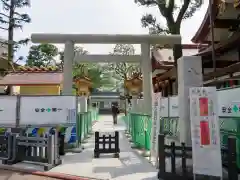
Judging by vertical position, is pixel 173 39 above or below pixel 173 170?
above

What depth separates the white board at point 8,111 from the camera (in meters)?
10.1

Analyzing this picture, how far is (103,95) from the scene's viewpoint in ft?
209

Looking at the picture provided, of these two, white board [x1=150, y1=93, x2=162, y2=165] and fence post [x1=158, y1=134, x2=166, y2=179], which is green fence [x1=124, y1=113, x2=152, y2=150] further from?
fence post [x1=158, y1=134, x2=166, y2=179]

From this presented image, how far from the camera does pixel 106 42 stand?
12.1 m

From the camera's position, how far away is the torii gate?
11867mm

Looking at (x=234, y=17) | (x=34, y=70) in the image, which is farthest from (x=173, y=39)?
(x=34, y=70)

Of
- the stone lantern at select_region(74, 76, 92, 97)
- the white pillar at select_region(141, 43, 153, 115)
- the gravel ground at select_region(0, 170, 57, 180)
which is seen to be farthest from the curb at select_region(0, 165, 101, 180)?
the stone lantern at select_region(74, 76, 92, 97)

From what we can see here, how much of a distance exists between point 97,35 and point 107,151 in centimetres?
505

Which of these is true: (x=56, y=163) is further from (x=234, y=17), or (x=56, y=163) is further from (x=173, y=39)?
(x=234, y=17)

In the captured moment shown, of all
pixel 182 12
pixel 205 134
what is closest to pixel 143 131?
pixel 205 134

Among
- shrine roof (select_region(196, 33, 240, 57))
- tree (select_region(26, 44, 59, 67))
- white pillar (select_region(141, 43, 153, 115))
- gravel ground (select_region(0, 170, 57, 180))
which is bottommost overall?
gravel ground (select_region(0, 170, 57, 180))

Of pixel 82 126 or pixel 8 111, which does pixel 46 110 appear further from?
pixel 82 126

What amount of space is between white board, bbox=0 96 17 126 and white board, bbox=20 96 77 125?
0.25 meters

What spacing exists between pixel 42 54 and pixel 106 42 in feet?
115
